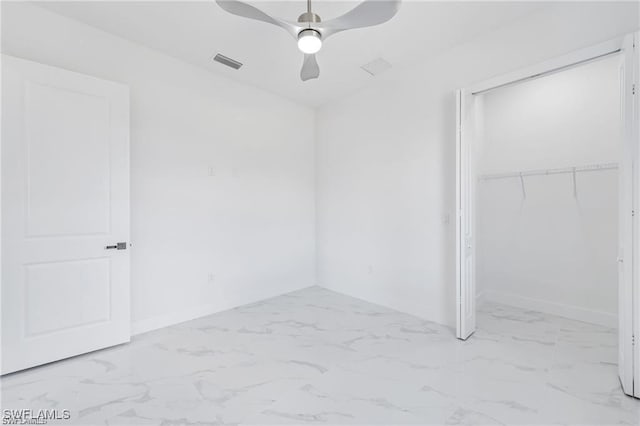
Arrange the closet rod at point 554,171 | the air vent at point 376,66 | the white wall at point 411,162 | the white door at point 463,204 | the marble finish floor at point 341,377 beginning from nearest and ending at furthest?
the marble finish floor at point 341,377 → the white wall at point 411,162 → the white door at point 463,204 → the closet rod at point 554,171 → the air vent at point 376,66

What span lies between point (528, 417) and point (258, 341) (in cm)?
210

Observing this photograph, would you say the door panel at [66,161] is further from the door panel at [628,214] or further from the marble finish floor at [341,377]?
the door panel at [628,214]

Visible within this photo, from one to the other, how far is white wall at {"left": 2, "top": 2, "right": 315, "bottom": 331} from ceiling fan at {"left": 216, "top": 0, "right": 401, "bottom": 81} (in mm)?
1756

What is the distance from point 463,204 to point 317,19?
2.00 meters

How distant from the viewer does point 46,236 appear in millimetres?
2377

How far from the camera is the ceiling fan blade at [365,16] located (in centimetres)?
165

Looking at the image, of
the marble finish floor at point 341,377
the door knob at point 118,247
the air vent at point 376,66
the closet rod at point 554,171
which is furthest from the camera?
the air vent at point 376,66

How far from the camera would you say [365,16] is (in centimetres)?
179

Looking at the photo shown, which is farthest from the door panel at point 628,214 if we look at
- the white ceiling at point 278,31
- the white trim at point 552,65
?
the white ceiling at point 278,31

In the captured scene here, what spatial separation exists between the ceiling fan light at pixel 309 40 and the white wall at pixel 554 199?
8.99 ft

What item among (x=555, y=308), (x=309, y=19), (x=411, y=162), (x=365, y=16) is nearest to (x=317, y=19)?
(x=309, y=19)

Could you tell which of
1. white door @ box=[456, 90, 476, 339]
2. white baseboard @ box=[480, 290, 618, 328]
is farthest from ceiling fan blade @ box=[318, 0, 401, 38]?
white baseboard @ box=[480, 290, 618, 328]

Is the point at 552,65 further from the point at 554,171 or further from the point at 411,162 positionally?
the point at 554,171

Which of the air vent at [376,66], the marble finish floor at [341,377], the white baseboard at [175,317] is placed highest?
the air vent at [376,66]
